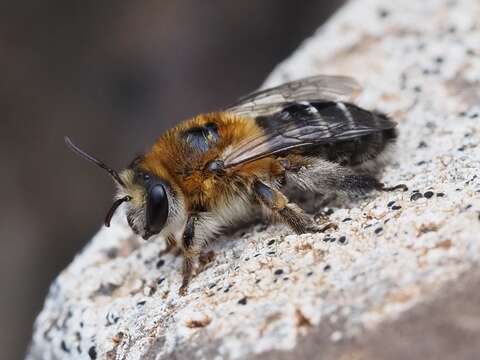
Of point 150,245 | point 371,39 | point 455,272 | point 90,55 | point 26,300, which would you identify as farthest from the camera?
point 90,55

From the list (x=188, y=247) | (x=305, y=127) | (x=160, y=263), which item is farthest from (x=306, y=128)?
(x=160, y=263)

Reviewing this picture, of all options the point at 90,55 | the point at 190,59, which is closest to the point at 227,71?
the point at 190,59

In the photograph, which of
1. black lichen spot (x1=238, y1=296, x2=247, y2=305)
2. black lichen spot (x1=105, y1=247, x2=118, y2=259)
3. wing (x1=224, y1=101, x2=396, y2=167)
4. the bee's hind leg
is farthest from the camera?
black lichen spot (x1=105, y1=247, x2=118, y2=259)

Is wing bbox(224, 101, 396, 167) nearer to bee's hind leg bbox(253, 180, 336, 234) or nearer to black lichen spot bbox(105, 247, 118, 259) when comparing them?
bee's hind leg bbox(253, 180, 336, 234)

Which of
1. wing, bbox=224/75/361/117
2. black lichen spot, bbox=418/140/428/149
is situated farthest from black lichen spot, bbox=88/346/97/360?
black lichen spot, bbox=418/140/428/149

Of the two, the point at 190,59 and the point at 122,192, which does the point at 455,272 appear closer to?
the point at 122,192
